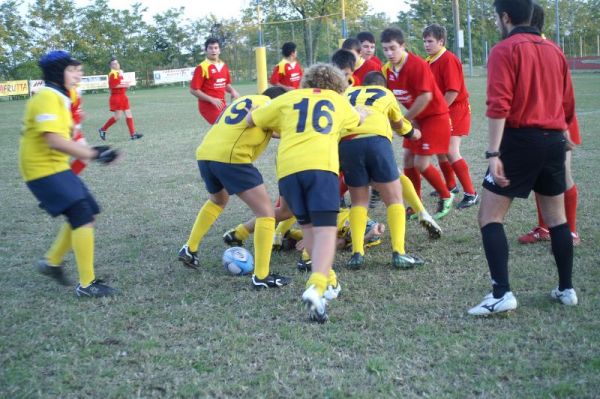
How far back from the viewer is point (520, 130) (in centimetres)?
384

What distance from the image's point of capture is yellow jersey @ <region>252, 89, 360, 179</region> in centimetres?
421

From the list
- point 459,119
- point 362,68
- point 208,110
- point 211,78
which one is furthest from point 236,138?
point 211,78

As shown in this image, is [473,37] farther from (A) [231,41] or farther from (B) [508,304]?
(B) [508,304]

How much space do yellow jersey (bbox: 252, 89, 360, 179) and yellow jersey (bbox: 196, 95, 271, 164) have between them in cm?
45

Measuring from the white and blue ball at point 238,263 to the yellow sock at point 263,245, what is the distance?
396 millimetres

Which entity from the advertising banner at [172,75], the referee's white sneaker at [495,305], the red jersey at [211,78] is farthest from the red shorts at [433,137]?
the advertising banner at [172,75]

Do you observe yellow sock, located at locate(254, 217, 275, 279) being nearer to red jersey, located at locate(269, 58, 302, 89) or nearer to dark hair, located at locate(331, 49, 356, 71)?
dark hair, located at locate(331, 49, 356, 71)

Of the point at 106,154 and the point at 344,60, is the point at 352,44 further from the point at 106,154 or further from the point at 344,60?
the point at 106,154

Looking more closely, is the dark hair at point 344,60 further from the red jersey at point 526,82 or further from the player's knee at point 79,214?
the player's knee at point 79,214

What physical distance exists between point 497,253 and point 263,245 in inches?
69.7

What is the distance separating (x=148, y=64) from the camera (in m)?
55.4

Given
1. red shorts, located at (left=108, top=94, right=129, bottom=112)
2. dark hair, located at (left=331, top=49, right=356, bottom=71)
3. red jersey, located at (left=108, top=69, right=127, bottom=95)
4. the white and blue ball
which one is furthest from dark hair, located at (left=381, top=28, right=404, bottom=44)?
red jersey, located at (left=108, top=69, right=127, bottom=95)

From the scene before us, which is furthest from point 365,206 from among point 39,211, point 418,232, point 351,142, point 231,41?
point 231,41

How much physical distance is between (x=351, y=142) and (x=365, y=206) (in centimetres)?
57
